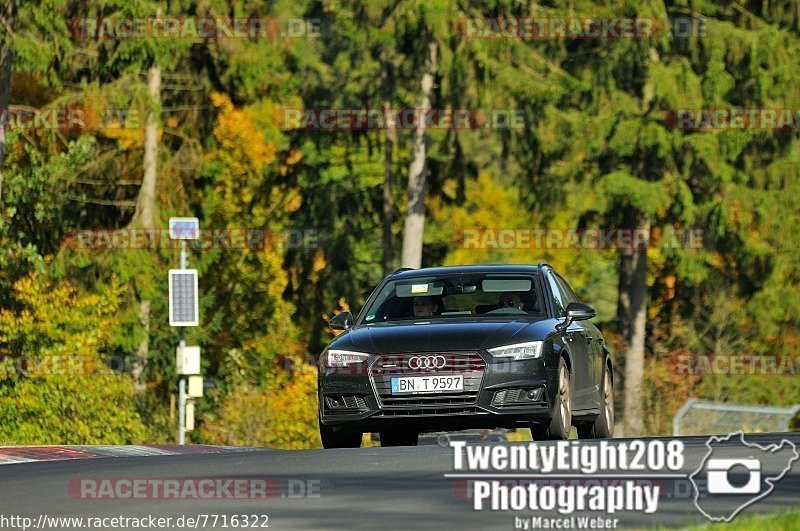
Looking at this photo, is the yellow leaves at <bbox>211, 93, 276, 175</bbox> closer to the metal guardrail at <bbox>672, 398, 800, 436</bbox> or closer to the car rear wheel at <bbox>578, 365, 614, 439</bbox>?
the metal guardrail at <bbox>672, 398, 800, 436</bbox>

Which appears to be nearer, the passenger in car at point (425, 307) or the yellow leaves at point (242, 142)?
the passenger in car at point (425, 307)

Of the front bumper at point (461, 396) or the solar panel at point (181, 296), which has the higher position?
the front bumper at point (461, 396)

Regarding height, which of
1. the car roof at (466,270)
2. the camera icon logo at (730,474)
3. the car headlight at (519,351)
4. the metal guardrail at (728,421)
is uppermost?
the car roof at (466,270)

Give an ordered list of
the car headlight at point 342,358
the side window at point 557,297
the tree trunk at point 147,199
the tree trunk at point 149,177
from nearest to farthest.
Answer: the car headlight at point 342,358 < the side window at point 557,297 < the tree trunk at point 147,199 < the tree trunk at point 149,177

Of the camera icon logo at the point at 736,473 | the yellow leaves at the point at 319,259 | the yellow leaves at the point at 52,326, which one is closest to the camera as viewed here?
the camera icon logo at the point at 736,473

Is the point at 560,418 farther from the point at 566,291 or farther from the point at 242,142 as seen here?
the point at 242,142

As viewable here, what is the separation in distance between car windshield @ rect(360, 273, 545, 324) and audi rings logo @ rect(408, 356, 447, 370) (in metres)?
1.03

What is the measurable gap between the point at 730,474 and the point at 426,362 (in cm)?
364

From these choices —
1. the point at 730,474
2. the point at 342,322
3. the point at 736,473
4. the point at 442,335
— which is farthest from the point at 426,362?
the point at 730,474

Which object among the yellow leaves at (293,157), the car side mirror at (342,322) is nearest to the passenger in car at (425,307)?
the car side mirror at (342,322)

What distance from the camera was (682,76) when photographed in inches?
1804

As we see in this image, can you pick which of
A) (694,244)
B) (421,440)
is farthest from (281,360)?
(421,440)

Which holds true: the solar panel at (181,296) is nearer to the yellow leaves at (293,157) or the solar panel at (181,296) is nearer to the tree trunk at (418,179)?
the tree trunk at (418,179)

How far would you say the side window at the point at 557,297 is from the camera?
1758 cm
